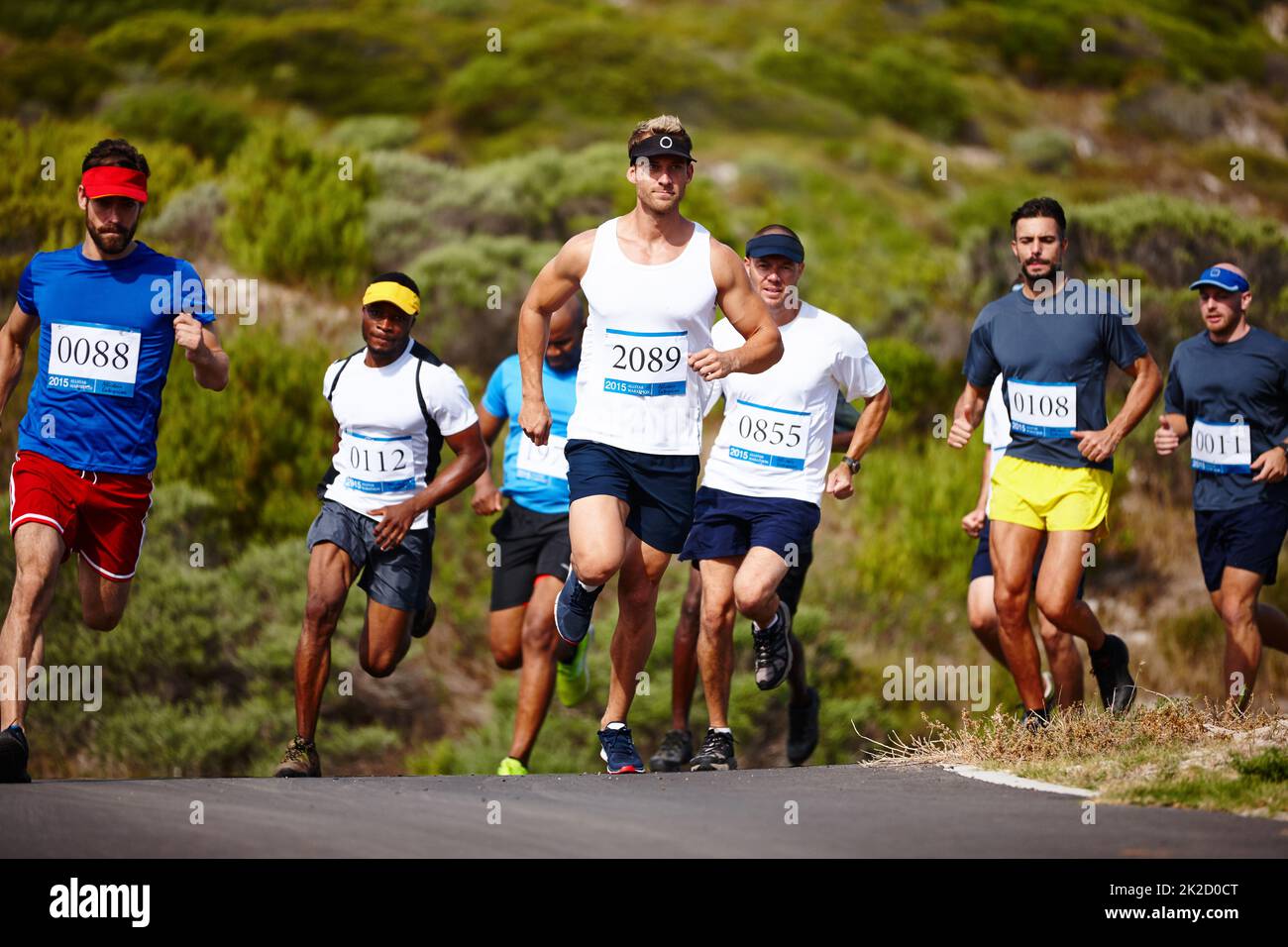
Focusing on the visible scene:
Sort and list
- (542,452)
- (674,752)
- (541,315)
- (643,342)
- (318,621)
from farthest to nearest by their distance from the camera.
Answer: (542,452)
(674,752)
(318,621)
(541,315)
(643,342)

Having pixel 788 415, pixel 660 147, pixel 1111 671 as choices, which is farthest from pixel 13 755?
pixel 1111 671

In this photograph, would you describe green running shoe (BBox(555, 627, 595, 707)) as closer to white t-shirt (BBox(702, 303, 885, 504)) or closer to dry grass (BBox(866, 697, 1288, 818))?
white t-shirt (BBox(702, 303, 885, 504))

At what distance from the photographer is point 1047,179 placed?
35.8m

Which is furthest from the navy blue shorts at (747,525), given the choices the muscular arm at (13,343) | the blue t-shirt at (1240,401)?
the muscular arm at (13,343)

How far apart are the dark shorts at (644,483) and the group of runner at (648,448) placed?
0.01 metres

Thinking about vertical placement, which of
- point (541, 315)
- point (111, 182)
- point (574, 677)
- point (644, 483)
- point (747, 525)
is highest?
point (111, 182)

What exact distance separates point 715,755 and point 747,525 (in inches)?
45.5

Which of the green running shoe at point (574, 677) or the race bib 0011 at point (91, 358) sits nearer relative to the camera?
the race bib 0011 at point (91, 358)

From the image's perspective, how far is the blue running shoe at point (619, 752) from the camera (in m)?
8.13

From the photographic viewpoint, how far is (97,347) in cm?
799

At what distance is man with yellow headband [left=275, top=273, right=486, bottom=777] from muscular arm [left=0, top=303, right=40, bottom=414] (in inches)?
57.3

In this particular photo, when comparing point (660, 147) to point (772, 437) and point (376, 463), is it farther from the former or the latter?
point (376, 463)

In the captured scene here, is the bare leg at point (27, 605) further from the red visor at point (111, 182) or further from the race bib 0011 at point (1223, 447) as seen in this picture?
the race bib 0011 at point (1223, 447)
